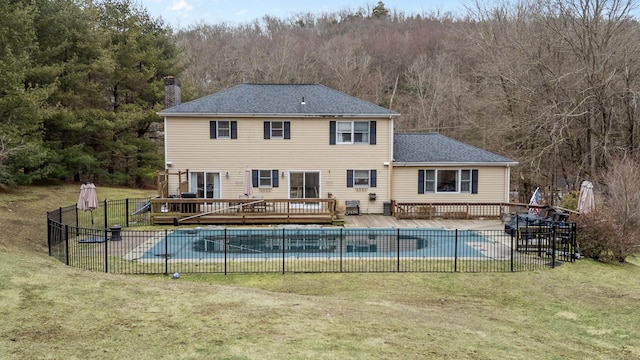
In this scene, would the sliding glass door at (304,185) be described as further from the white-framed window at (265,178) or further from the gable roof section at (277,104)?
the gable roof section at (277,104)

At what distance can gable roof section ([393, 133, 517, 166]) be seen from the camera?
23.4 meters

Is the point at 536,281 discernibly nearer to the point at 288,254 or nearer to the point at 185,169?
the point at 288,254

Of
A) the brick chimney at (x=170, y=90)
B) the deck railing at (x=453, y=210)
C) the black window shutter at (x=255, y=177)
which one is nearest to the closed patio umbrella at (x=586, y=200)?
the deck railing at (x=453, y=210)

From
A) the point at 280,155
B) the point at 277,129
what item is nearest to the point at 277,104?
the point at 277,129

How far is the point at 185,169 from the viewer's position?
23406mm

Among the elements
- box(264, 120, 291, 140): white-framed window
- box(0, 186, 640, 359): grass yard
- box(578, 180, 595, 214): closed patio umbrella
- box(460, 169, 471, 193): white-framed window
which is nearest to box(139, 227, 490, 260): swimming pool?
box(0, 186, 640, 359): grass yard

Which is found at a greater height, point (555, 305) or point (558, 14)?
point (558, 14)

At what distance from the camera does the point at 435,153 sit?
2420cm

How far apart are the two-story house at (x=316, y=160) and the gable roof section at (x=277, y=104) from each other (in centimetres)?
8

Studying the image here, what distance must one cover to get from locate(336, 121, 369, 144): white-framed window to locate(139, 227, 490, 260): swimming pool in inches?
258

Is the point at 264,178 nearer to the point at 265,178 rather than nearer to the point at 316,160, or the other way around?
the point at 265,178

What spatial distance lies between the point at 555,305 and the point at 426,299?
9.66 ft

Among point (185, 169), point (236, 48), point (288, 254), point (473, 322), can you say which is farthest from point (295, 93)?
point (236, 48)

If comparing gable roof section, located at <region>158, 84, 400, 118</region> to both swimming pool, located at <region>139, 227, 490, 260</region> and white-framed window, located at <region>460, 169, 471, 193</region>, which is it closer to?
white-framed window, located at <region>460, 169, 471, 193</region>
